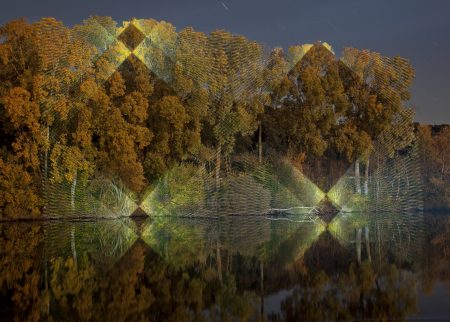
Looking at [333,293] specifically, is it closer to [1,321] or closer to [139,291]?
[139,291]

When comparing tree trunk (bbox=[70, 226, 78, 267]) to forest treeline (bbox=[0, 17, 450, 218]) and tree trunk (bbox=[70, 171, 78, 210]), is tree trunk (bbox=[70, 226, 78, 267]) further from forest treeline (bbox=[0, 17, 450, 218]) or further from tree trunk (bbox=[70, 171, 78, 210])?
forest treeline (bbox=[0, 17, 450, 218])

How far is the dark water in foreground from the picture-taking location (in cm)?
938

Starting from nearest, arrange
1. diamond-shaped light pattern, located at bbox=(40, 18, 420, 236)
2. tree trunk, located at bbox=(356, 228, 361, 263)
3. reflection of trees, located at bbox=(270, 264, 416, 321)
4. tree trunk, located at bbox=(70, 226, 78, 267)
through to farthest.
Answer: reflection of trees, located at bbox=(270, 264, 416, 321), tree trunk, located at bbox=(70, 226, 78, 267), tree trunk, located at bbox=(356, 228, 361, 263), diamond-shaped light pattern, located at bbox=(40, 18, 420, 236)

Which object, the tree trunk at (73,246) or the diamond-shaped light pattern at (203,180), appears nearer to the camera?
the tree trunk at (73,246)

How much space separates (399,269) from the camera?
13.8 m

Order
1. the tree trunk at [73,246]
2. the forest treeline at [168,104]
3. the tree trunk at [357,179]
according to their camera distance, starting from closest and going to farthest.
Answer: the tree trunk at [73,246] < the forest treeline at [168,104] < the tree trunk at [357,179]

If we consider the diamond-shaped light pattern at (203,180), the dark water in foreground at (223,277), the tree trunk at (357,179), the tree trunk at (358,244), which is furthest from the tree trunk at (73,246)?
the tree trunk at (357,179)

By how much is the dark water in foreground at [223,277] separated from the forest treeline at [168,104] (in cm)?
997

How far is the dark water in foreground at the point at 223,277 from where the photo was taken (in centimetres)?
938

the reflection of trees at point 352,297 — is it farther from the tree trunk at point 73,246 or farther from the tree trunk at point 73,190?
the tree trunk at point 73,190

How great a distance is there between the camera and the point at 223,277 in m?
12.7

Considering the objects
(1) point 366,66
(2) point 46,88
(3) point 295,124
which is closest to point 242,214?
(3) point 295,124

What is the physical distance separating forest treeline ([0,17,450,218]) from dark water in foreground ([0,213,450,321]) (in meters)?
9.97

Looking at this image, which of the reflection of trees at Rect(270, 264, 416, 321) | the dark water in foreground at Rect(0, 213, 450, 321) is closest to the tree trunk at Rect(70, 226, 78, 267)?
the dark water in foreground at Rect(0, 213, 450, 321)
